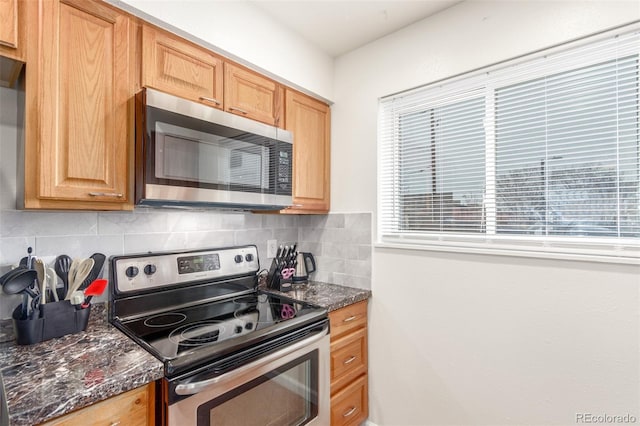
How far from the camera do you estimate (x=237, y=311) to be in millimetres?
1611

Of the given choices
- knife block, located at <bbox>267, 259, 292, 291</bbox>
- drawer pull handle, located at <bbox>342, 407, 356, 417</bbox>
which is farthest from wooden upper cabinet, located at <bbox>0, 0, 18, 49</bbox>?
drawer pull handle, located at <bbox>342, 407, 356, 417</bbox>

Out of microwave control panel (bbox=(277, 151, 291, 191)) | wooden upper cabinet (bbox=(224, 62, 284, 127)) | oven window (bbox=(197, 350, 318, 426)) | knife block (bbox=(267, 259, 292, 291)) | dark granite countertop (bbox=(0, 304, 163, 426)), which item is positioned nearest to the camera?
dark granite countertop (bbox=(0, 304, 163, 426))

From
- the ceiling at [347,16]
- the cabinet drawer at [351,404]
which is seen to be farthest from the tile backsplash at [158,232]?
the ceiling at [347,16]

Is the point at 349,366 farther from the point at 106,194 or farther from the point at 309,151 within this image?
the point at 106,194

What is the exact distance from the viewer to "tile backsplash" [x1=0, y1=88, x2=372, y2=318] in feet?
4.12

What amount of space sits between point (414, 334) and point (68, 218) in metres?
1.83

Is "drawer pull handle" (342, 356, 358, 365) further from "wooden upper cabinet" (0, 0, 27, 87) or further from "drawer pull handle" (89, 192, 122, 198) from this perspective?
"wooden upper cabinet" (0, 0, 27, 87)

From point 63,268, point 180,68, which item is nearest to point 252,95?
point 180,68

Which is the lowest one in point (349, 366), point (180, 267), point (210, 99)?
point (349, 366)

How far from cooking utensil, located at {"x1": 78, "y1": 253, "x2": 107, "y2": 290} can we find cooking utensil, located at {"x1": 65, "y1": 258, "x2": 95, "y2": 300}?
0.21 feet

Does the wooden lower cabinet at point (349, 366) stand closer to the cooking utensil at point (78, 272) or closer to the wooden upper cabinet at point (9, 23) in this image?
the cooking utensil at point (78, 272)

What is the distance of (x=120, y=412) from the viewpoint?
919 mm

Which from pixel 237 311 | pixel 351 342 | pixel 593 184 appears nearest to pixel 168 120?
pixel 237 311

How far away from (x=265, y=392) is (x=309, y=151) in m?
1.39
